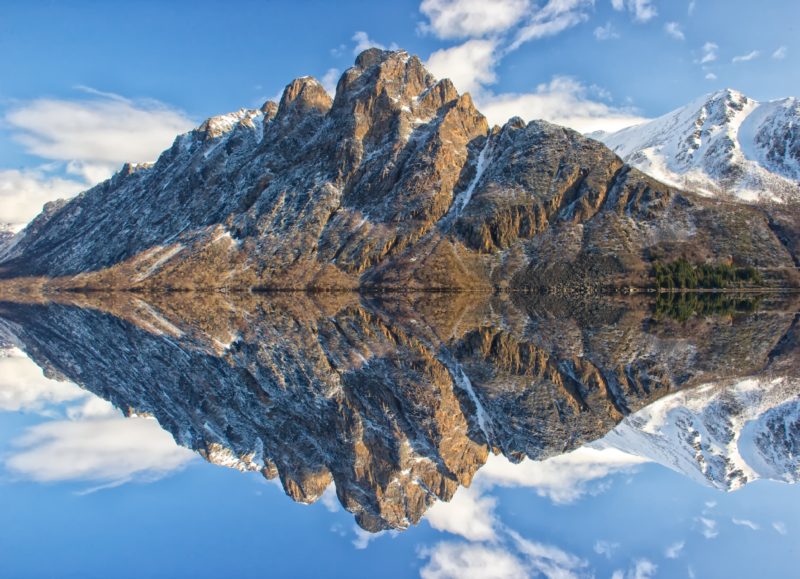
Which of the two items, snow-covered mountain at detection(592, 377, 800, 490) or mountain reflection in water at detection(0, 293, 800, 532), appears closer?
snow-covered mountain at detection(592, 377, 800, 490)

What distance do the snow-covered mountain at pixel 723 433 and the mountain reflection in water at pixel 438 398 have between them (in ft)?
0.37

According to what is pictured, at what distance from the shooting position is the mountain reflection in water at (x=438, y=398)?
2816 cm

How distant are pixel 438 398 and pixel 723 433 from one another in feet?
51.3

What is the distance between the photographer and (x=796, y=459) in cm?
2573

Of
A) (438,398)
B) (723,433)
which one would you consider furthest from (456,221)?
(723,433)

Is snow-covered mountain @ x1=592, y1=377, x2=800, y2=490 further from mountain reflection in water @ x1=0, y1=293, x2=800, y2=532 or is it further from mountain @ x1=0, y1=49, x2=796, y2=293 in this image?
mountain @ x1=0, y1=49, x2=796, y2=293

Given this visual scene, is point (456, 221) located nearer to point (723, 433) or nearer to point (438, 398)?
point (438, 398)

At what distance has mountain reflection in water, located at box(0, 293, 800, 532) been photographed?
28156mm

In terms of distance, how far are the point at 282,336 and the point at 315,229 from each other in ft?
392

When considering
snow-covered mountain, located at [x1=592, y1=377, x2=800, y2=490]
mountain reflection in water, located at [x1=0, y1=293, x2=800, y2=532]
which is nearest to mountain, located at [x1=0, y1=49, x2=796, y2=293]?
mountain reflection in water, located at [x1=0, y1=293, x2=800, y2=532]

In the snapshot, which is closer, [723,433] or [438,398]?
[723,433]

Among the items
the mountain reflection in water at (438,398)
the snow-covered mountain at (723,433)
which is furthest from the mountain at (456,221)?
the snow-covered mountain at (723,433)

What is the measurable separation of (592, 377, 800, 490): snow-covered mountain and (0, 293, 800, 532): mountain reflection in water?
11cm

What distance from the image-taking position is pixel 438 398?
115ft
